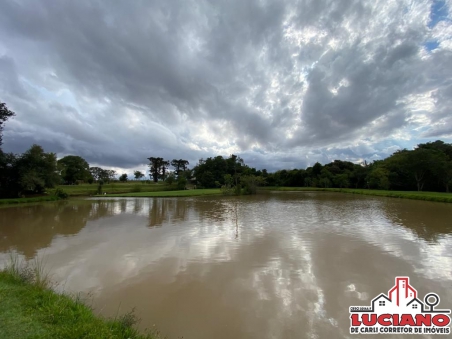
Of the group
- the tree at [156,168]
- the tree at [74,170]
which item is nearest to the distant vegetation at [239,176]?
the tree at [74,170]

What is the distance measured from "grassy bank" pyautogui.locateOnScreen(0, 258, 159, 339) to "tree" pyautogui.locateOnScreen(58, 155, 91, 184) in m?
74.6

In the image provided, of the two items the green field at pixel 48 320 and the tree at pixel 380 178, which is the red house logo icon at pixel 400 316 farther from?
the tree at pixel 380 178

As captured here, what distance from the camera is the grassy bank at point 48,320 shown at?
307cm

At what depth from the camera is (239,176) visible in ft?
174

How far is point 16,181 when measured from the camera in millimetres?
30469

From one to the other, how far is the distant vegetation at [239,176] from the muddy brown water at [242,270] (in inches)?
1030

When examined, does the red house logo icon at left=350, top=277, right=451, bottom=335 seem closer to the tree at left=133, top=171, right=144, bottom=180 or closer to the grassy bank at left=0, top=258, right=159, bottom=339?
the grassy bank at left=0, top=258, right=159, bottom=339

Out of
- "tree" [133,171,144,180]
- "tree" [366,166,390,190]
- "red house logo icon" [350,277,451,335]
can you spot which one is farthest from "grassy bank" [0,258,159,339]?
"tree" [133,171,144,180]

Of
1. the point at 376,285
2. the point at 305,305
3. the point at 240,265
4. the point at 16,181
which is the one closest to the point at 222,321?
the point at 305,305

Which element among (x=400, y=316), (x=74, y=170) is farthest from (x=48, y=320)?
(x=74, y=170)

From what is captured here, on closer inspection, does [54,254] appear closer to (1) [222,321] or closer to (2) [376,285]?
(1) [222,321]

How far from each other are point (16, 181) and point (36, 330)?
38222mm

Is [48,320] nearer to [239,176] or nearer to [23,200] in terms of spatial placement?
[23,200]

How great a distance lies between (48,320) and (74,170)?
251ft
